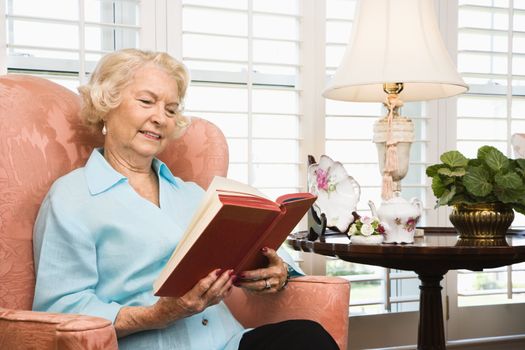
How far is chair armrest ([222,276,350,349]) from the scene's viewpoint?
162 cm

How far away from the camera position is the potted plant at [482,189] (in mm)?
1887

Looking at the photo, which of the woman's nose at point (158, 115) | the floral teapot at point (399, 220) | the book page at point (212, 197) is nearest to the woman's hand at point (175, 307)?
the book page at point (212, 197)

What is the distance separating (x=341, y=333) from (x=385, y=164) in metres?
0.70

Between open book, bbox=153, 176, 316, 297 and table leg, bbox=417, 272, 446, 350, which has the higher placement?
open book, bbox=153, 176, 316, 297

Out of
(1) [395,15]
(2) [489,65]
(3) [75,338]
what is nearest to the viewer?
(3) [75,338]

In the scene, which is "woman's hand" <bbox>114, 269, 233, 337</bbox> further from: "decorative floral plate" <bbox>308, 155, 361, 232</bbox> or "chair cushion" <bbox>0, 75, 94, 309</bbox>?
"decorative floral plate" <bbox>308, 155, 361, 232</bbox>

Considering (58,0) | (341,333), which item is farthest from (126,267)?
(58,0)

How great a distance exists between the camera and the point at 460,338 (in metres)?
2.86

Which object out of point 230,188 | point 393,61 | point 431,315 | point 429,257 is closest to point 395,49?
point 393,61

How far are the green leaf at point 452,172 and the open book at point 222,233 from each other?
2.38 feet

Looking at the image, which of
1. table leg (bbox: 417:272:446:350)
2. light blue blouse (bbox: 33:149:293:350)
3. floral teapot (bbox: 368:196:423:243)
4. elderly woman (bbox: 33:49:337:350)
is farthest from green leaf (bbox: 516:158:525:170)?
light blue blouse (bbox: 33:149:293:350)

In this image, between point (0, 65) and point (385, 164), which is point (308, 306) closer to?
point (385, 164)

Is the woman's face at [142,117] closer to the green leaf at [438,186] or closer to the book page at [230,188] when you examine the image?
the book page at [230,188]

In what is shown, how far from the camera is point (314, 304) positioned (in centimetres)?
163
